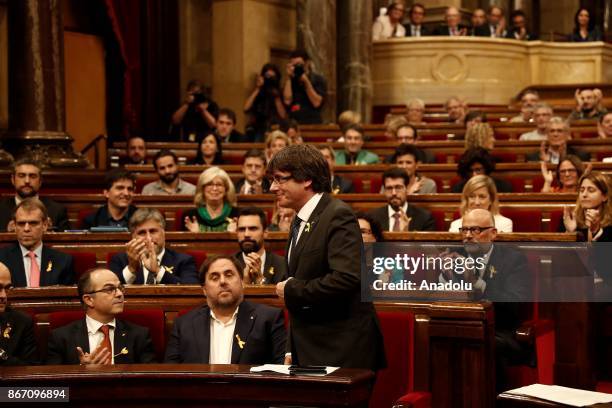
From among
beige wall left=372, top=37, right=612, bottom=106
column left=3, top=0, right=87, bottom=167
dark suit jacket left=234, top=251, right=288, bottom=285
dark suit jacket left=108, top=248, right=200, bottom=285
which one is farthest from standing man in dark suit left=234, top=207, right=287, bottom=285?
beige wall left=372, top=37, right=612, bottom=106

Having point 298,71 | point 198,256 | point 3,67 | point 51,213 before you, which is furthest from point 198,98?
point 198,256

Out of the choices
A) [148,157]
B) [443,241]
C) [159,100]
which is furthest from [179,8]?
[443,241]

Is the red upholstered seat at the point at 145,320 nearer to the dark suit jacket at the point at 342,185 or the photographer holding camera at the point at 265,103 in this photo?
the dark suit jacket at the point at 342,185

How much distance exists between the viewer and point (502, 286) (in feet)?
13.0

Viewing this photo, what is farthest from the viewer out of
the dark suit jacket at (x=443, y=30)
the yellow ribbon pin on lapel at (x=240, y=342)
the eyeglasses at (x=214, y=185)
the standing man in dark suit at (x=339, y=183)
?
the dark suit jacket at (x=443, y=30)

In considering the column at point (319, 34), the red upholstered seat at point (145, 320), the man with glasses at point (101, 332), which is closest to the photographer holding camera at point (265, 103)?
the column at point (319, 34)

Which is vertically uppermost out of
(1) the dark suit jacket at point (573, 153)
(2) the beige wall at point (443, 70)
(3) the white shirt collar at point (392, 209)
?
(2) the beige wall at point (443, 70)

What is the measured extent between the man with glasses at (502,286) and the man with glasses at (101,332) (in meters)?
1.12

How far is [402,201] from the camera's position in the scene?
6.02 m

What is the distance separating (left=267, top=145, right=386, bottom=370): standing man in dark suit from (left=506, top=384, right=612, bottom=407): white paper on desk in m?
0.49

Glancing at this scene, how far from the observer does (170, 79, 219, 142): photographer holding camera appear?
392 inches

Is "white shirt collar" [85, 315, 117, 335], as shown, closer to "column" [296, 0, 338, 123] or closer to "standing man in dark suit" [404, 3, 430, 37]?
"column" [296, 0, 338, 123]

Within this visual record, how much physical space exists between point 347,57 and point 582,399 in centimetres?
1006

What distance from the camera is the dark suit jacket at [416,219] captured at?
596 cm
